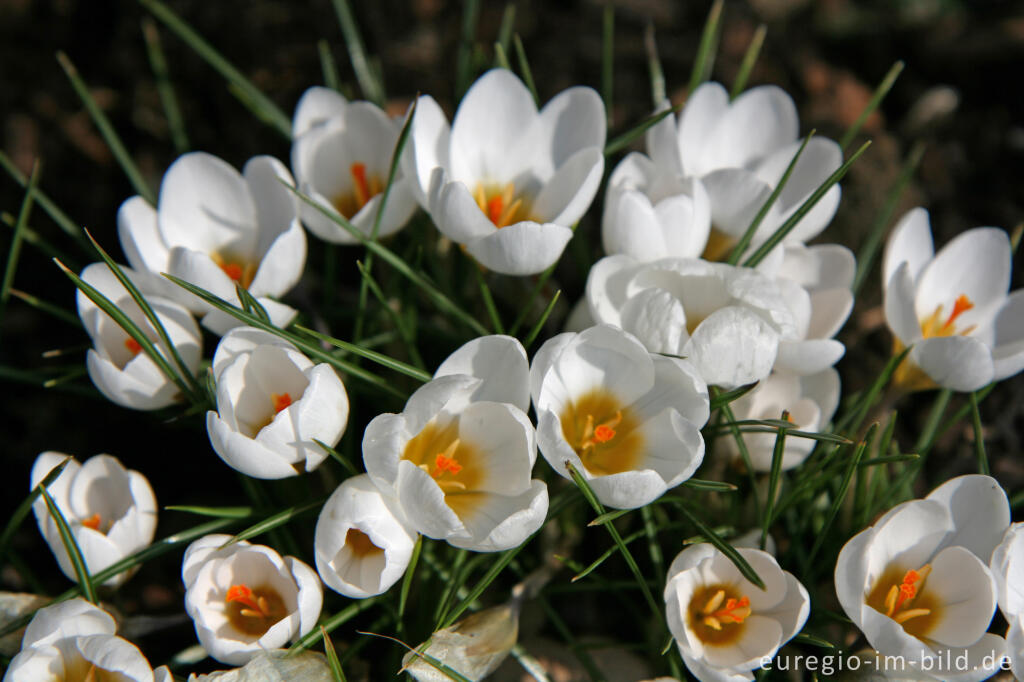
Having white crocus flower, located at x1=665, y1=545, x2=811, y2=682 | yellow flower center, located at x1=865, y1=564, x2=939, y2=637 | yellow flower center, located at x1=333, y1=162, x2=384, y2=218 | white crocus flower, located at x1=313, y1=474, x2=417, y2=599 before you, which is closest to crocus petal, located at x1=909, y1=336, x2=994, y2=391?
yellow flower center, located at x1=865, y1=564, x2=939, y2=637

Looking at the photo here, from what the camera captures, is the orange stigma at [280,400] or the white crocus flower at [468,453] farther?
the orange stigma at [280,400]

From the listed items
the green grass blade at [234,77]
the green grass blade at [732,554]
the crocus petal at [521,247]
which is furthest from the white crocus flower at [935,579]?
the green grass blade at [234,77]

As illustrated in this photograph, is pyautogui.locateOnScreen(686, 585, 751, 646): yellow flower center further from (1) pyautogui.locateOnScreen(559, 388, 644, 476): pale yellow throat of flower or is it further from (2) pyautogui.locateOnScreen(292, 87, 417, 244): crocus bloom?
(2) pyautogui.locateOnScreen(292, 87, 417, 244): crocus bloom

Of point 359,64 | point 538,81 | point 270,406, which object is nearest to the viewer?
point 270,406

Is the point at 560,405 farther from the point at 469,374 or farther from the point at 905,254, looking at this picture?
the point at 905,254

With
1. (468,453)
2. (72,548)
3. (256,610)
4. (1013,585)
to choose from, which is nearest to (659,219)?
(468,453)

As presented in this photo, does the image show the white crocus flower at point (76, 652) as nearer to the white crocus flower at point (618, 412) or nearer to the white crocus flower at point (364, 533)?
the white crocus flower at point (364, 533)

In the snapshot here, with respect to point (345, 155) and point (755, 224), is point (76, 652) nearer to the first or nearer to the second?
point (345, 155)

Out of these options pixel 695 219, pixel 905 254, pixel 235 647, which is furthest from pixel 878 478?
pixel 235 647
